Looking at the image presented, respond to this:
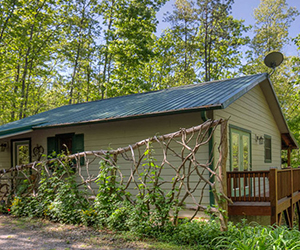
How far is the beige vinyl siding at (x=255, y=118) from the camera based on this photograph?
343 inches

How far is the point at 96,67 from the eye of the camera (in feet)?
70.2

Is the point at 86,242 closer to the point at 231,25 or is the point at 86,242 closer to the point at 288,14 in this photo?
the point at 231,25

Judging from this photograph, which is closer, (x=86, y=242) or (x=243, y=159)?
(x=86, y=242)

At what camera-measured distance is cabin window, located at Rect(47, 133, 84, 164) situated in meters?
9.25

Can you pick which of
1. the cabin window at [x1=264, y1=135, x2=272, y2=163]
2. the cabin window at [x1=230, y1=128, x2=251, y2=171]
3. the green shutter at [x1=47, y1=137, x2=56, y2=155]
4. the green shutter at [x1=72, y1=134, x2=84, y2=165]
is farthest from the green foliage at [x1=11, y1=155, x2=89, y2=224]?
the cabin window at [x1=264, y1=135, x2=272, y2=163]

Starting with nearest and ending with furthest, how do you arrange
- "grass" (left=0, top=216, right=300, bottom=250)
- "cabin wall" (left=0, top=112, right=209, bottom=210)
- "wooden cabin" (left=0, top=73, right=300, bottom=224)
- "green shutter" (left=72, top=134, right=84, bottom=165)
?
"grass" (left=0, top=216, right=300, bottom=250), "wooden cabin" (left=0, top=73, right=300, bottom=224), "cabin wall" (left=0, top=112, right=209, bottom=210), "green shutter" (left=72, top=134, right=84, bottom=165)

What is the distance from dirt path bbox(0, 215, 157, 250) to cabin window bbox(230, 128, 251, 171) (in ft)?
14.3

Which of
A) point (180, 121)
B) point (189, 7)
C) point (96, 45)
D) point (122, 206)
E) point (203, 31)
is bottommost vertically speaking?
point (122, 206)

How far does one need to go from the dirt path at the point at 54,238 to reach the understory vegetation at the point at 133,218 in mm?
285

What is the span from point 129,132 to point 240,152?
330 cm

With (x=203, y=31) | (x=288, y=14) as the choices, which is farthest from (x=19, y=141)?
(x=288, y=14)

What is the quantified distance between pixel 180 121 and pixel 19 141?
20.5ft

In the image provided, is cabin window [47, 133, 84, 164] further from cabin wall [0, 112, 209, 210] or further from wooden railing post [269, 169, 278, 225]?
wooden railing post [269, 169, 278, 225]

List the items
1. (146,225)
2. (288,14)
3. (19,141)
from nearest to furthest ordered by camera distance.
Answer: (146,225)
(19,141)
(288,14)
